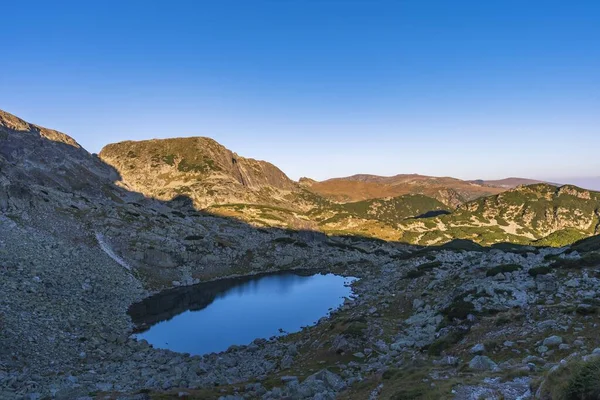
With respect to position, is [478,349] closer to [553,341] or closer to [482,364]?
[482,364]

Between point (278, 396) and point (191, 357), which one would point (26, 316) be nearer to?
point (191, 357)

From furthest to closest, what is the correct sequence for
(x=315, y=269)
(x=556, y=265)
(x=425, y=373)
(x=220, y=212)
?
(x=220, y=212)
(x=315, y=269)
(x=556, y=265)
(x=425, y=373)

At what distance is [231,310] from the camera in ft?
204

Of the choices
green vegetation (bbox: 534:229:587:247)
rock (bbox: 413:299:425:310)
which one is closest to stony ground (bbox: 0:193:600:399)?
rock (bbox: 413:299:425:310)

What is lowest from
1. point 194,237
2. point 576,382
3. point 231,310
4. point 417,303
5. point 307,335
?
point 231,310

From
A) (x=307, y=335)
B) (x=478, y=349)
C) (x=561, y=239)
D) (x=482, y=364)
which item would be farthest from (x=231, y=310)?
(x=561, y=239)

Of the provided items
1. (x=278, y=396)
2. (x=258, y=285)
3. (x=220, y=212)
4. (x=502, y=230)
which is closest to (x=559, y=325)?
(x=278, y=396)

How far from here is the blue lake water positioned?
47.5 metres

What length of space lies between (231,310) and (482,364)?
49.4 metres

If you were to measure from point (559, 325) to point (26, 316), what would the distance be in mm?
46928

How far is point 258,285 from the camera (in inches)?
3241

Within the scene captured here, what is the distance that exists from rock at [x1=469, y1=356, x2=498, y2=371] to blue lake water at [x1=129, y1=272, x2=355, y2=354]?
103ft

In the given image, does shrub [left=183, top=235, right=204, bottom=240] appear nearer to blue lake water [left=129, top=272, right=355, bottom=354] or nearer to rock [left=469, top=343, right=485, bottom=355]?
blue lake water [left=129, top=272, right=355, bottom=354]

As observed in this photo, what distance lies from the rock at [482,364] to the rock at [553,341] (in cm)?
373
